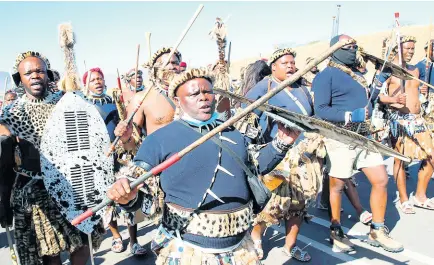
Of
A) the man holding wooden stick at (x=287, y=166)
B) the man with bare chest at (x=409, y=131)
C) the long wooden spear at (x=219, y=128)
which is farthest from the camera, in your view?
the man with bare chest at (x=409, y=131)

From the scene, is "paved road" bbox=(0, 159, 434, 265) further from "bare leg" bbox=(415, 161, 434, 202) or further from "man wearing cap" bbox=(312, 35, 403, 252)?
"bare leg" bbox=(415, 161, 434, 202)

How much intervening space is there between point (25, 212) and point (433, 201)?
219 inches

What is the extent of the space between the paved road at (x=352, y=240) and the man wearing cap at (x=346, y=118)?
0.49 ft

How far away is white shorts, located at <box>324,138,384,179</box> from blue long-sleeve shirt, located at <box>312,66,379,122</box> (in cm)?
38

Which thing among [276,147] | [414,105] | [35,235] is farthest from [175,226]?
[414,105]

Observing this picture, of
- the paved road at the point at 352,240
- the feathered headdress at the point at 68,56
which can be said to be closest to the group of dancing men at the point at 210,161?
the paved road at the point at 352,240

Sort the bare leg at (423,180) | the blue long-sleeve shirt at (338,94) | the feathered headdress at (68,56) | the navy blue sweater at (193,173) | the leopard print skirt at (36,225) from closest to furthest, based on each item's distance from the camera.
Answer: the navy blue sweater at (193,173) → the leopard print skirt at (36,225) → the blue long-sleeve shirt at (338,94) → the feathered headdress at (68,56) → the bare leg at (423,180)

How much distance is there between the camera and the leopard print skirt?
10.5ft

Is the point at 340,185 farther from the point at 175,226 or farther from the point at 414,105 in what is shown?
the point at 175,226

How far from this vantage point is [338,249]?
181 inches

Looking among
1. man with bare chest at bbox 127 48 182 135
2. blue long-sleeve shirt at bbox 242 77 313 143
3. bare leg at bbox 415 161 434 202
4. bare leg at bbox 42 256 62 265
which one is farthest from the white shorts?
bare leg at bbox 42 256 62 265

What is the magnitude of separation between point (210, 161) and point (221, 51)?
12.9 ft

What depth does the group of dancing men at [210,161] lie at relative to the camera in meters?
2.37

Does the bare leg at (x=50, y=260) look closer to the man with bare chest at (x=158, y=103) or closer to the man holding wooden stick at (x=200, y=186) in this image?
the man holding wooden stick at (x=200, y=186)
